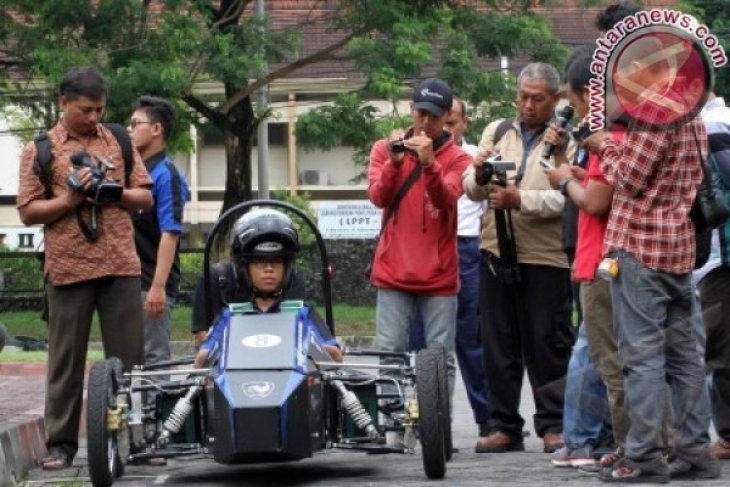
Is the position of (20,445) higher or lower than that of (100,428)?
lower

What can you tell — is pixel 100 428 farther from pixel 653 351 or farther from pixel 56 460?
pixel 653 351

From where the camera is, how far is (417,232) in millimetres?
10500

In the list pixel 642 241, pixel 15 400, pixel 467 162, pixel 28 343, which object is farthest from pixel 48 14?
pixel 642 241

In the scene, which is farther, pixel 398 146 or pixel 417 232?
pixel 417 232

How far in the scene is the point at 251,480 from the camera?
9.23 metres

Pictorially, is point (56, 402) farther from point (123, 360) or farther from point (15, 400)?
point (15, 400)

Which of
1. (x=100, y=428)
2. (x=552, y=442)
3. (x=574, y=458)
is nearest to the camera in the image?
(x=100, y=428)

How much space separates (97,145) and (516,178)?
7.14 ft

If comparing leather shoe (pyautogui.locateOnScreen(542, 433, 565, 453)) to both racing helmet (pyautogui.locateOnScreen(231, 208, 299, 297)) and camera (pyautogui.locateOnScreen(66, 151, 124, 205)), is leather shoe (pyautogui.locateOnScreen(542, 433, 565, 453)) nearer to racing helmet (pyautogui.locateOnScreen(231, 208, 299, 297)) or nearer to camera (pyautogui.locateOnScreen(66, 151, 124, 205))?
racing helmet (pyautogui.locateOnScreen(231, 208, 299, 297))

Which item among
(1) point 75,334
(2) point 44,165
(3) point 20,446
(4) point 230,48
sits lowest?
(3) point 20,446

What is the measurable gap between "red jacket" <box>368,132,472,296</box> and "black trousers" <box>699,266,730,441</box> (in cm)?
143

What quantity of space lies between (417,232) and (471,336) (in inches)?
54.5

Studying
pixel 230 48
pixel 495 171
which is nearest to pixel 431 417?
pixel 495 171
